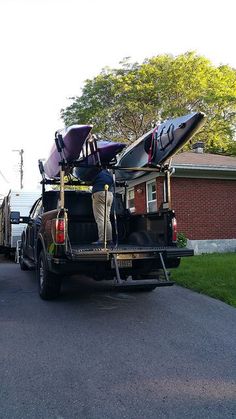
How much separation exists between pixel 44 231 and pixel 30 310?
1.36 metres

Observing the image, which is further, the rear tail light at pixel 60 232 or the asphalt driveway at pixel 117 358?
the rear tail light at pixel 60 232

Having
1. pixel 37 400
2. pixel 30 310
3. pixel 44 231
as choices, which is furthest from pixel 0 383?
pixel 44 231

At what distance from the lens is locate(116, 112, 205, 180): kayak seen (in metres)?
6.98

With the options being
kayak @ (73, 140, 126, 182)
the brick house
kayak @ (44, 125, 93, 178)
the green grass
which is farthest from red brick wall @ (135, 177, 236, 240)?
kayak @ (44, 125, 93, 178)

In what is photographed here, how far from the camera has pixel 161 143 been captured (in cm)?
755

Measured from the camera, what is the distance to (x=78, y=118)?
27.3m

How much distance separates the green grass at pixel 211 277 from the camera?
784 cm

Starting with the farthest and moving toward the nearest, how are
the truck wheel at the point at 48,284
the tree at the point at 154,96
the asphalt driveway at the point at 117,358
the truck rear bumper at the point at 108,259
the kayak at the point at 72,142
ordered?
1. the tree at the point at 154,96
2. the truck wheel at the point at 48,284
3. the kayak at the point at 72,142
4. the truck rear bumper at the point at 108,259
5. the asphalt driveway at the point at 117,358

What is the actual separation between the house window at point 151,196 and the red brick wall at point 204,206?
647 millimetres

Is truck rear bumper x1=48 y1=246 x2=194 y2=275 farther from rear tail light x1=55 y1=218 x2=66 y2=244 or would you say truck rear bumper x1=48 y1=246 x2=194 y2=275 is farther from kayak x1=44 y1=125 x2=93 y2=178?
kayak x1=44 y1=125 x2=93 y2=178

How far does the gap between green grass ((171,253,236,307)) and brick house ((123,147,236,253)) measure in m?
3.69

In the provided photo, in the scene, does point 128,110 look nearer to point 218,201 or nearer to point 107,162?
point 218,201

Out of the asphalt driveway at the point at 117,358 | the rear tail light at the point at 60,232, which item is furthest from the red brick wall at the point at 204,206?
the rear tail light at the point at 60,232

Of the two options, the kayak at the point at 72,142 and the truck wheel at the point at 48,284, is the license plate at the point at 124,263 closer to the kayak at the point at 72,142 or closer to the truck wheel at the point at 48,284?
the truck wheel at the point at 48,284
